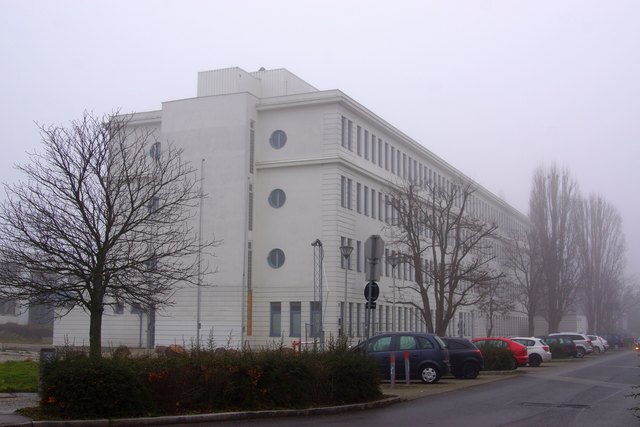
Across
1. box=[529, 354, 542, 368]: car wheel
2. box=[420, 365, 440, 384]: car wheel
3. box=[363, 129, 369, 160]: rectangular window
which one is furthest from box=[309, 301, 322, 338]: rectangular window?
box=[420, 365, 440, 384]: car wheel

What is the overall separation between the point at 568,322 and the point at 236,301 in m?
66.9

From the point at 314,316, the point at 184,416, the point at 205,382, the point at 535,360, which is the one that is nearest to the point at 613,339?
the point at 314,316

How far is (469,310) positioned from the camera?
267 ft

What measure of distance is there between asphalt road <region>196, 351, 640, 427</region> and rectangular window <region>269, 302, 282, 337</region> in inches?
1138

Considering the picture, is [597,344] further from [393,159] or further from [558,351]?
[393,159]

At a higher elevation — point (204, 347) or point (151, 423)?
point (204, 347)

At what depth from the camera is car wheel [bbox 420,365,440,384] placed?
24.9m

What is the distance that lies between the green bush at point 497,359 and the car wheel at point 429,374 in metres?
8.45

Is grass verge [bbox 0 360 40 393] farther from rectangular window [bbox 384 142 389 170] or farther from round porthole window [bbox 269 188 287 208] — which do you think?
rectangular window [bbox 384 142 389 170]

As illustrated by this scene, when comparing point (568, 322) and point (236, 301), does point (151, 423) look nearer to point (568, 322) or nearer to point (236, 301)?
point (236, 301)

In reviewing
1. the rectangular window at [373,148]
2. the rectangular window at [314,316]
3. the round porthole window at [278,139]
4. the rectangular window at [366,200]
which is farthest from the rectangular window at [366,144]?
the rectangular window at [314,316]

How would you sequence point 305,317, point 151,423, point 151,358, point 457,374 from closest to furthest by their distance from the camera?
point 151,423 < point 151,358 < point 457,374 < point 305,317

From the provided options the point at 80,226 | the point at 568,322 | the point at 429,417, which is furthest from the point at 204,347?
the point at 568,322

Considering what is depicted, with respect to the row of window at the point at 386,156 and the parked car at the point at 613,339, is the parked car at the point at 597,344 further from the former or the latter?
the row of window at the point at 386,156
